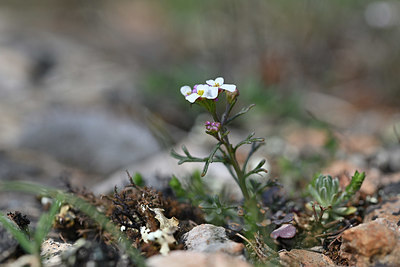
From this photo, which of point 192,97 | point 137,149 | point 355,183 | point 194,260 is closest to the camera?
point 194,260

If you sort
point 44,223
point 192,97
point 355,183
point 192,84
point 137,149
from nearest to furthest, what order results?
point 44,223 < point 192,97 < point 355,183 < point 137,149 < point 192,84

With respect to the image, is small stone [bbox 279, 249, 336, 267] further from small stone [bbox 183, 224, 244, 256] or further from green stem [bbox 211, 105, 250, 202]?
green stem [bbox 211, 105, 250, 202]

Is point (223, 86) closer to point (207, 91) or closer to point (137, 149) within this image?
point (207, 91)

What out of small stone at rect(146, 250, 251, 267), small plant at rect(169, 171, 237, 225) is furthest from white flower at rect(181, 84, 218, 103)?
small stone at rect(146, 250, 251, 267)

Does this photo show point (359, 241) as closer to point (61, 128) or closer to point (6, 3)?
point (61, 128)

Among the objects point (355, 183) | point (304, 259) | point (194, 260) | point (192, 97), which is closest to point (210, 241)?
point (194, 260)

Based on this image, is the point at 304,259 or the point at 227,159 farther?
the point at 227,159
